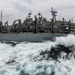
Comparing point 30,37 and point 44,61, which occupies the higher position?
point 30,37

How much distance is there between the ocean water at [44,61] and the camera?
19.8 m

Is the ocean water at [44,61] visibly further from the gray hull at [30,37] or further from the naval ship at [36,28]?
the naval ship at [36,28]

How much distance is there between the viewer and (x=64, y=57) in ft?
79.7

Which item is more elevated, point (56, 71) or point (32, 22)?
point (32, 22)

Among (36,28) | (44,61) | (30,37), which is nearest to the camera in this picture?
(44,61)

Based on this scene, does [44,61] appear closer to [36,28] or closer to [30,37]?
[30,37]

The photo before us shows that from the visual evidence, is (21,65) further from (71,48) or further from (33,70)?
(71,48)

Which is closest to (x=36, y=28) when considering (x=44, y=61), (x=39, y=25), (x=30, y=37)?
(x=39, y=25)

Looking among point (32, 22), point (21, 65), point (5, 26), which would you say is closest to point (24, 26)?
point (32, 22)

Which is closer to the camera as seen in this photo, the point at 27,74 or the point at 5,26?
the point at 27,74

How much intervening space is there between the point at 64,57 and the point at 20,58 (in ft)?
17.8

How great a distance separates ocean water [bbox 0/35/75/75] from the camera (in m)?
19.8

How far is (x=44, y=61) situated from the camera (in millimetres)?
23047

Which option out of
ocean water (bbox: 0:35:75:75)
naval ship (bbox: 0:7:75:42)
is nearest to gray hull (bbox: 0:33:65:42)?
naval ship (bbox: 0:7:75:42)
